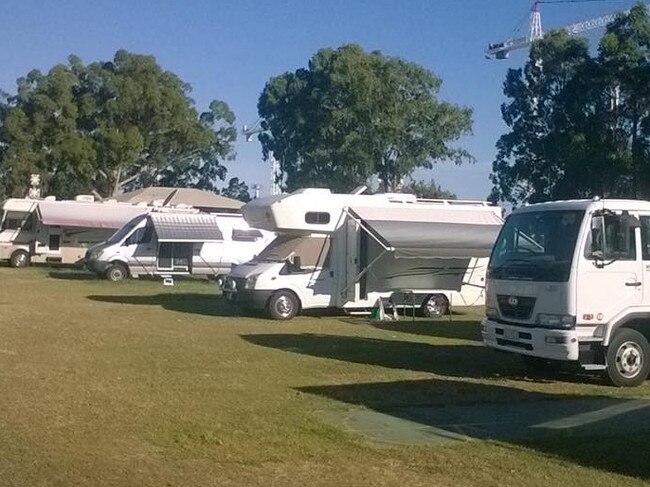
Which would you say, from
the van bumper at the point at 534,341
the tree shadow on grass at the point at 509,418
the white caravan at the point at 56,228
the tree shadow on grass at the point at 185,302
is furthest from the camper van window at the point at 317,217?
the white caravan at the point at 56,228

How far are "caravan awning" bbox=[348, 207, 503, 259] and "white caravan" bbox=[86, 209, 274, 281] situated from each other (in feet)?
36.3

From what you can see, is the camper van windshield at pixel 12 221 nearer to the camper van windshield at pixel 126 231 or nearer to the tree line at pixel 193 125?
the camper van windshield at pixel 126 231

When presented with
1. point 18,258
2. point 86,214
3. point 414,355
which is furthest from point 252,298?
point 18,258

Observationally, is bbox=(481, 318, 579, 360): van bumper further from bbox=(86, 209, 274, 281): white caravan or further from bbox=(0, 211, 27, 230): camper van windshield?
bbox=(0, 211, 27, 230): camper van windshield

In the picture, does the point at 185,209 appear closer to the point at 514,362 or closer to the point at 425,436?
the point at 514,362

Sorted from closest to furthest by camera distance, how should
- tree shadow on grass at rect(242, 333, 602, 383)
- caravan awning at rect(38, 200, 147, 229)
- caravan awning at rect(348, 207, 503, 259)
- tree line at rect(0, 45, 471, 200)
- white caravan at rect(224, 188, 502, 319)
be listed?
tree shadow on grass at rect(242, 333, 602, 383) < caravan awning at rect(348, 207, 503, 259) < white caravan at rect(224, 188, 502, 319) < caravan awning at rect(38, 200, 147, 229) < tree line at rect(0, 45, 471, 200)

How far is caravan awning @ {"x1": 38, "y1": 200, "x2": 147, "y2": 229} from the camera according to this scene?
37.4m

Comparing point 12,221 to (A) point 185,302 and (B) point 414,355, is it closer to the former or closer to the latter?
(A) point 185,302

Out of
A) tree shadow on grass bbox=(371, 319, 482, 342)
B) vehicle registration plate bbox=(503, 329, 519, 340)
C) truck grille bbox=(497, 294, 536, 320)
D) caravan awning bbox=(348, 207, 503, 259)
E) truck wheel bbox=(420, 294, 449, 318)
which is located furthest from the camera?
truck wheel bbox=(420, 294, 449, 318)

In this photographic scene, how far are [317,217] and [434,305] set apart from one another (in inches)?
152

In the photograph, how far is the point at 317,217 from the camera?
21641 mm

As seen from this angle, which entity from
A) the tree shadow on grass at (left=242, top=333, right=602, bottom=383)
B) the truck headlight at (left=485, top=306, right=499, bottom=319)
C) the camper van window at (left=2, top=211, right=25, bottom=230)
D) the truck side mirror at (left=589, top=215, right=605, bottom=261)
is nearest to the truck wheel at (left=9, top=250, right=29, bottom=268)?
the camper van window at (left=2, top=211, right=25, bottom=230)

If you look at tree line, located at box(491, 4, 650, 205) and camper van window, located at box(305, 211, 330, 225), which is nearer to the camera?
camper van window, located at box(305, 211, 330, 225)

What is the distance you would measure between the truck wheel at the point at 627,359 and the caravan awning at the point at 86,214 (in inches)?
1065
